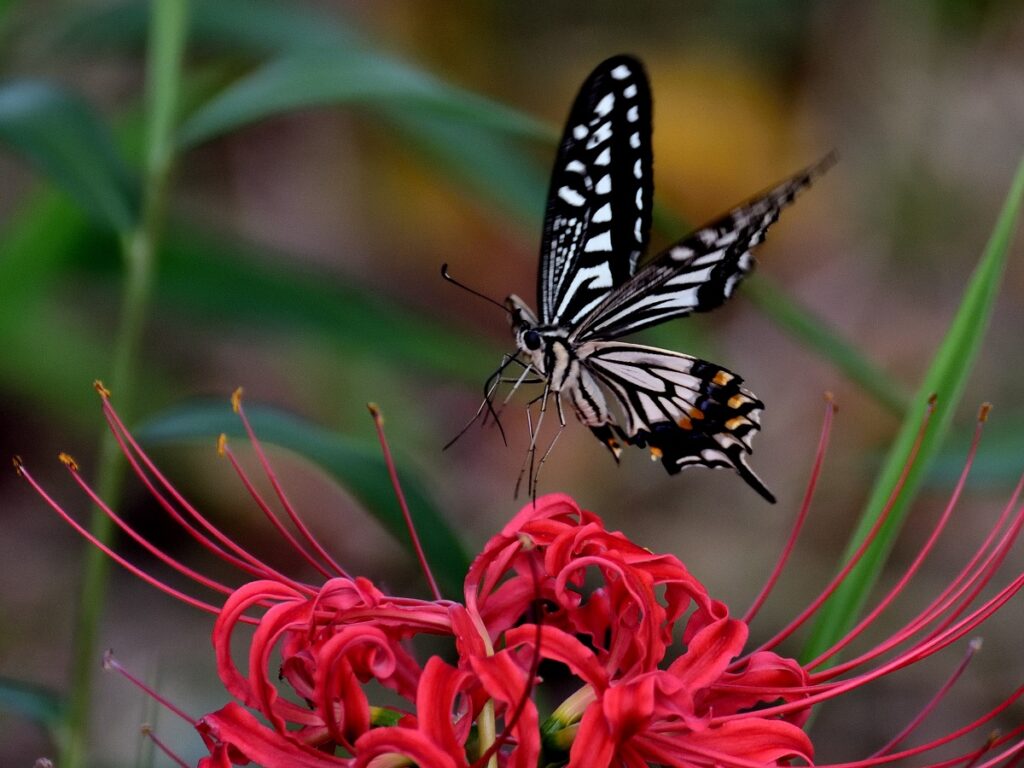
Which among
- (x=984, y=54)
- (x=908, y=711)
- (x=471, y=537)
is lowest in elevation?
(x=908, y=711)

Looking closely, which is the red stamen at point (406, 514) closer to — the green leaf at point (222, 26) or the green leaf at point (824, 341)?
the green leaf at point (824, 341)

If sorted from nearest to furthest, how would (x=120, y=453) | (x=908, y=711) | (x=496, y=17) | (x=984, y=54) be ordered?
(x=120, y=453), (x=908, y=711), (x=984, y=54), (x=496, y=17)

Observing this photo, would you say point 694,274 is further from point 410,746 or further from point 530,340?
point 410,746

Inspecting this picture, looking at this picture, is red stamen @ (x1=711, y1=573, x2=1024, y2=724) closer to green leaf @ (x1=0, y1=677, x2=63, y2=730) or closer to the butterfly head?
the butterfly head

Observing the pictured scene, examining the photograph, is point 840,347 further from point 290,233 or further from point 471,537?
point 290,233

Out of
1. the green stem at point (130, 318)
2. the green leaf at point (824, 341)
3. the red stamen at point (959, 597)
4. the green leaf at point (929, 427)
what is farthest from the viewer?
the green leaf at point (824, 341)

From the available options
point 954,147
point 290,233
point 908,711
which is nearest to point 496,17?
point 290,233

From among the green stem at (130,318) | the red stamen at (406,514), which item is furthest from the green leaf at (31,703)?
the red stamen at (406,514)

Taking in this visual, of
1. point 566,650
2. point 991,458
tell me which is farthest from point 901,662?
point 991,458
